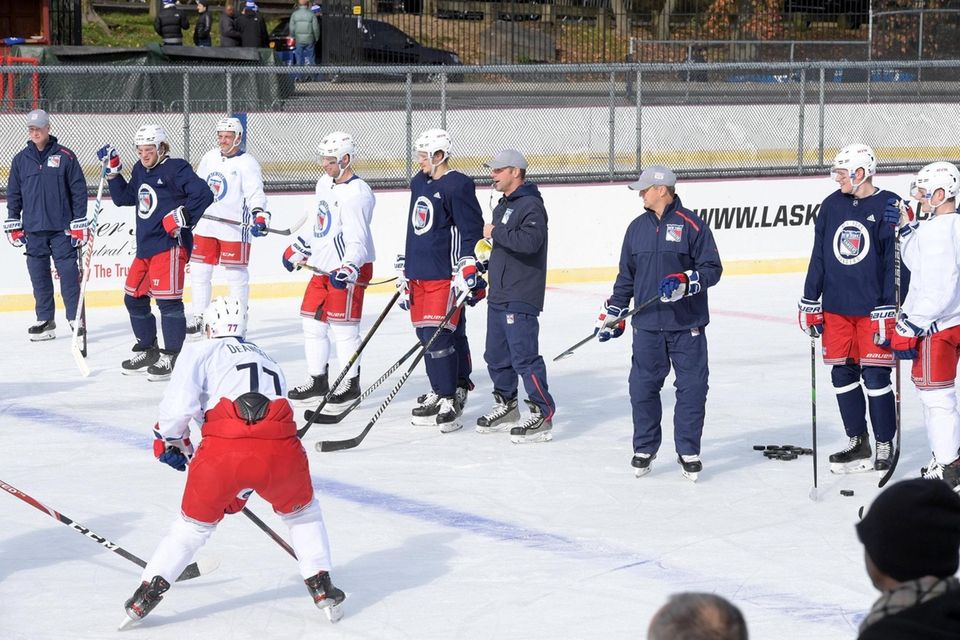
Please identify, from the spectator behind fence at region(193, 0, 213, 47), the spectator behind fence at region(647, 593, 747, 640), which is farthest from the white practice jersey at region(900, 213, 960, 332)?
the spectator behind fence at region(193, 0, 213, 47)

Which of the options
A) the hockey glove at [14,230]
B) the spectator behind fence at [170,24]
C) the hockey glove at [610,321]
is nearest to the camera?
the hockey glove at [610,321]

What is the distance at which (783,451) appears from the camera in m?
6.91

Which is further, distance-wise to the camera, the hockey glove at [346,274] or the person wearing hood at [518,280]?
the hockey glove at [346,274]

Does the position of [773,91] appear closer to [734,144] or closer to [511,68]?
[734,144]

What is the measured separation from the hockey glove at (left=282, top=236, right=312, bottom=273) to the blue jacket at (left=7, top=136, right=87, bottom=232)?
2.26 meters

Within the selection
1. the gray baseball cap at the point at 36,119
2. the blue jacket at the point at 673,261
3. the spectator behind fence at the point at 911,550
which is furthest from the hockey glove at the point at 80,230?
the spectator behind fence at the point at 911,550

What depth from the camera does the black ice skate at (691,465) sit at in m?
6.39

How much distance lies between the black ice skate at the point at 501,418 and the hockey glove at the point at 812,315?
172cm

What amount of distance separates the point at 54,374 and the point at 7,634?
15.0 feet

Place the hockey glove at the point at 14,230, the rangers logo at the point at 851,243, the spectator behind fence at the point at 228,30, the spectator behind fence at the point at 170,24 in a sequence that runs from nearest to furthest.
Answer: the rangers logo at the point at 851,243, the hockey glove at the point at 14,230, the spectator behind fence at the point at 170,24, the spectator behind fence at the point at 228,30

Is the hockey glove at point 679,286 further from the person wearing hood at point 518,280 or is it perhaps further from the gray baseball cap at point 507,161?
the gray baseball cap at point 507,161

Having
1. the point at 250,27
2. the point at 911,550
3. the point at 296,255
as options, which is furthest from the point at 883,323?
the point at 250,27

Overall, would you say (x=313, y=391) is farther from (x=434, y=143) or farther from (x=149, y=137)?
(x=149, y=137)

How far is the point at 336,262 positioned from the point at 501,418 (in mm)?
1254
